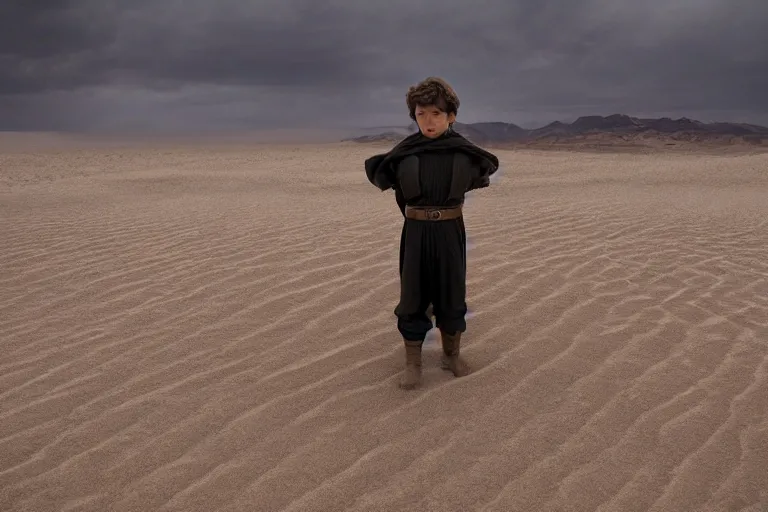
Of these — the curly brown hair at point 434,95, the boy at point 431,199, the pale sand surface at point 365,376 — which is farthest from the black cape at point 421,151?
the pale sand surface at point 365,376

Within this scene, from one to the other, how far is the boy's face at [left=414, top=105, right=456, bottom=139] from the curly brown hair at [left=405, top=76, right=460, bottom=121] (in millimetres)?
21

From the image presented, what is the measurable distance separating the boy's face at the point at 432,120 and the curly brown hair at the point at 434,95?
2 centimetres

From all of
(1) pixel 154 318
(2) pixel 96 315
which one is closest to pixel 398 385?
(1) pixel 154 318

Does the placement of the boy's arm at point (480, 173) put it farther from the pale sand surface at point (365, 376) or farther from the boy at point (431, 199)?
the pale sand surface at point (365, 376)

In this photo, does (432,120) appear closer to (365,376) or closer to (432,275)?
(432,275)

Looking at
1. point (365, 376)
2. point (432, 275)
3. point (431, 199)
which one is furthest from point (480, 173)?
point (365, 376)

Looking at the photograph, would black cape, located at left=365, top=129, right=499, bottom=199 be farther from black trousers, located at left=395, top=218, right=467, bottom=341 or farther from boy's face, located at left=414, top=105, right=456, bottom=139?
black trousers, located at left=395, top=218, right=467, bottom=341

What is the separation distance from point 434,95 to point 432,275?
975mm

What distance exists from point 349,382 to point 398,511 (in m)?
1.13

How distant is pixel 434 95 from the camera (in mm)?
3123

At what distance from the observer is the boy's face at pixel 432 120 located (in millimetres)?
3174

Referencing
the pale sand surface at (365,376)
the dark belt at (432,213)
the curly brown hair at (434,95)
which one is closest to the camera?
the pale sand surface at (365,376)

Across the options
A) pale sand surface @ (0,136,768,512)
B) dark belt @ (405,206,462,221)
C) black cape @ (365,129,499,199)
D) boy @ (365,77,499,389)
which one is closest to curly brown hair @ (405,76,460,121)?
boy @ (365,77,499,389)

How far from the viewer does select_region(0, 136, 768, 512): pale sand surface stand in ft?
8.76
